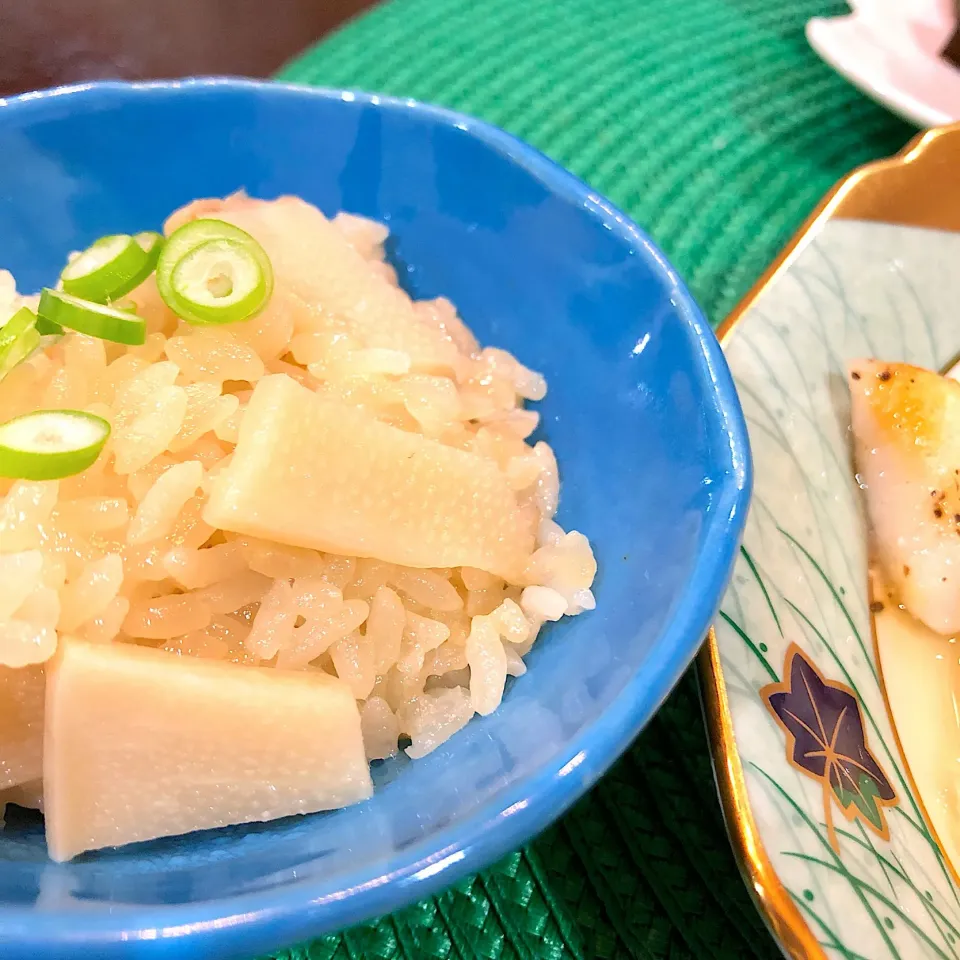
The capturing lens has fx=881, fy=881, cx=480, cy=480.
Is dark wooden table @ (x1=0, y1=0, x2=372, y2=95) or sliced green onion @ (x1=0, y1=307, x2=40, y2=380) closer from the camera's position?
sliced green onion @ (x1=0, y1=307, x2=40, y2=380)

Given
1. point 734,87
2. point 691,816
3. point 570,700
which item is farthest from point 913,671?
point 734,87

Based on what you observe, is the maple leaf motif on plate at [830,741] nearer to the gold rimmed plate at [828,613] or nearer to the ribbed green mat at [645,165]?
the gold rimmed plate at [828,613]

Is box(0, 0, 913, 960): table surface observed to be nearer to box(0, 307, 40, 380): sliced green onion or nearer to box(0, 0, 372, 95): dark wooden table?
box(0, 0, 372, 95): dark wooden table

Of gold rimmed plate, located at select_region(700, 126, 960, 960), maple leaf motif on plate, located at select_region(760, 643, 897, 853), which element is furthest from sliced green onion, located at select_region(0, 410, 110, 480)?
maple leaf motif on plate, located at select_region(760, 643, 897, 853)

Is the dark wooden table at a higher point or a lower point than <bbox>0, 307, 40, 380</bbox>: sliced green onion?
lower

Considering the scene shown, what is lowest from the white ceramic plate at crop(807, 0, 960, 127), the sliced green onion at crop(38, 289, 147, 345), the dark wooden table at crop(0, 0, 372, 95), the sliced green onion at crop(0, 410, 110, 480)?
the dark wooden table at crop(0, 0, 372, 95)

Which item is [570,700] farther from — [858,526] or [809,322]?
[809,322]
